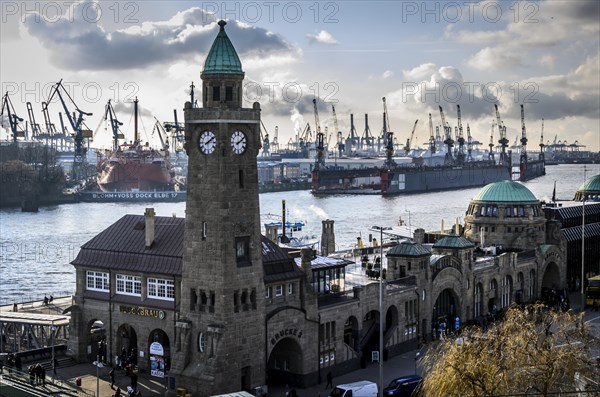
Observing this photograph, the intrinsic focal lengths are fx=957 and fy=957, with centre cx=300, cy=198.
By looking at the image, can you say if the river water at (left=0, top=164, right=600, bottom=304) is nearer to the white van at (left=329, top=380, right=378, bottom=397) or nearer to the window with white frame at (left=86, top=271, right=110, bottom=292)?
the window with white frame at (left=86, top=271, right=110, bottom=292)

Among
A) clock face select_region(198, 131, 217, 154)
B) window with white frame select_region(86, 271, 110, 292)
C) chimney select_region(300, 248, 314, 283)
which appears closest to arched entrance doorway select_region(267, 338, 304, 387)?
chimney select_region(300, 248, 314, 283)

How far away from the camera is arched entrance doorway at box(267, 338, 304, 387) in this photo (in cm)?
5131

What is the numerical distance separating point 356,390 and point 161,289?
39.3 ft

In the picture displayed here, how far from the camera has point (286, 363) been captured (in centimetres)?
5197

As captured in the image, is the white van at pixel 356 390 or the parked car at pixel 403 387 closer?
the white van at pixel 356 390

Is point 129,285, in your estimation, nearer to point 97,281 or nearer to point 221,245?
point 97,281

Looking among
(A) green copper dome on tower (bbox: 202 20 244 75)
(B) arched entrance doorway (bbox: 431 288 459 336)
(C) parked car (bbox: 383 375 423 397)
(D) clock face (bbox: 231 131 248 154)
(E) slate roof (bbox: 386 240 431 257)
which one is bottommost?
(C) parked car (bbox: 383 375 423 397)

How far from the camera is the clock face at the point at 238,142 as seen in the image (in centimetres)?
4788

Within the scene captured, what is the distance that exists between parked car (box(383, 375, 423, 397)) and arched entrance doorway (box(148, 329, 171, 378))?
11.8 meters

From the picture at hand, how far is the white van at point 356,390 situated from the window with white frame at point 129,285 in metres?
12.4

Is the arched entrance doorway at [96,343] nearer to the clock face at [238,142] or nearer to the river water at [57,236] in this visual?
the clock face at [238,142]

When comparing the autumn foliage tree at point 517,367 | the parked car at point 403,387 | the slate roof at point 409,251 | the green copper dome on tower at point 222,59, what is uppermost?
the green copper dome on tower at point 222,59

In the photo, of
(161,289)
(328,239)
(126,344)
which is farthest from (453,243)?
(126,344)

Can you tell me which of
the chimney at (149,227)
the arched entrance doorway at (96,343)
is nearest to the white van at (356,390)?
the chimney at (149,227)
